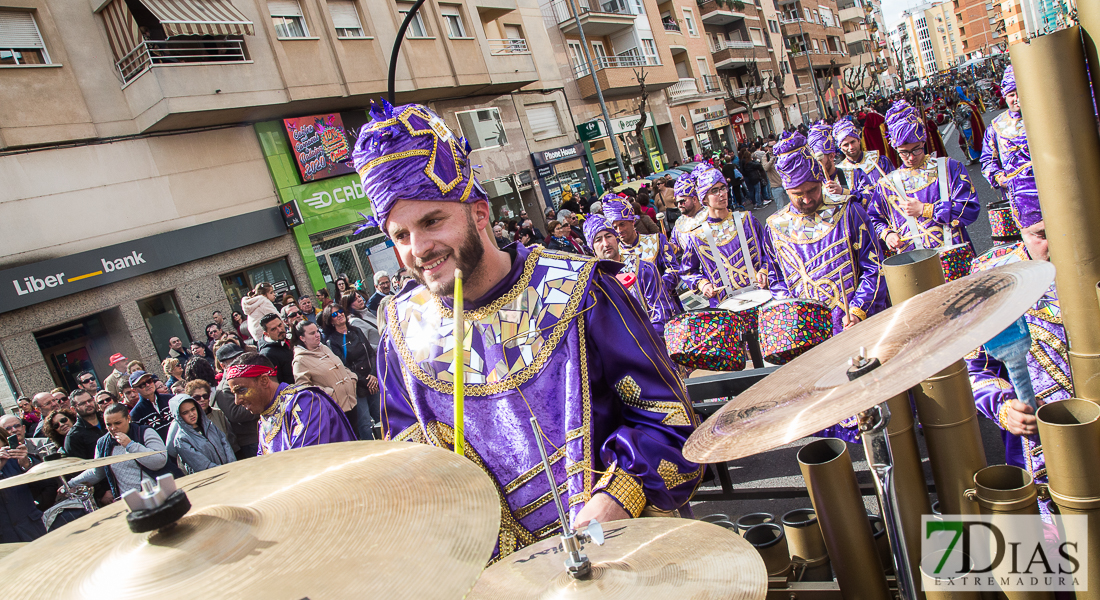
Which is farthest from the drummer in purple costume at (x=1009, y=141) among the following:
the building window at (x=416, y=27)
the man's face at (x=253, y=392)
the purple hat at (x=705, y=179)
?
the building window at (x=416, y=27)

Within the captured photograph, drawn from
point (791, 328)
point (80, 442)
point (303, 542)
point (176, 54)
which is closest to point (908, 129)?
point (791, 328)

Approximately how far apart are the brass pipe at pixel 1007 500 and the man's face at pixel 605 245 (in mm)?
5117

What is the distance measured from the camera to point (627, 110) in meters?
30.8

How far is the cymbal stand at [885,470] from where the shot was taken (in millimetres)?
1416

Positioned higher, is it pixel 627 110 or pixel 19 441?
pixel 627 110

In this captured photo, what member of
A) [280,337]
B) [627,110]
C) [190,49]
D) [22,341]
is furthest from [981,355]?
[627,110]

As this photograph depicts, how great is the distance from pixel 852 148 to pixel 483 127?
46.2 feet

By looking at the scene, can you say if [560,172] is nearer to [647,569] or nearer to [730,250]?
[730,250]

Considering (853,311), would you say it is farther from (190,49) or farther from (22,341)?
(190,49)

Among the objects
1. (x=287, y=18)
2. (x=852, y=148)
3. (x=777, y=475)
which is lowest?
(x=777, y=475)

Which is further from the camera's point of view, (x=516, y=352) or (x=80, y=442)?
(x=80, y=442)

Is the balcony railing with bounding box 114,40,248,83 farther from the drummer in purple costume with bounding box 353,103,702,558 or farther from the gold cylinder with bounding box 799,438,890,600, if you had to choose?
the gold cylinder with bounding box 799,438,890,600

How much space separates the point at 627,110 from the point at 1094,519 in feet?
101

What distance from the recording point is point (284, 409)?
407cm
